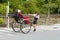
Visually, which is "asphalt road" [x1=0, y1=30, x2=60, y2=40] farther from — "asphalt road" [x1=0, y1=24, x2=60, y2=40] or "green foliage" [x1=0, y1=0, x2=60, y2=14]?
"green foliage" [x1=0, y1=0, x2=60, y2=14]

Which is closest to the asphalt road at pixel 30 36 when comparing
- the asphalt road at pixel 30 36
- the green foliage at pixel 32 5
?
the asphalt road at pixel 30 36

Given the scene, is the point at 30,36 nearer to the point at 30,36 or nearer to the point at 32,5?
the point at 30,36

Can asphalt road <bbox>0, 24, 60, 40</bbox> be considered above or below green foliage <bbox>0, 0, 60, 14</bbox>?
below

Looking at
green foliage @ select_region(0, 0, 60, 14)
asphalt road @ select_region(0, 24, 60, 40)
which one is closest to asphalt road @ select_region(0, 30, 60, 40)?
asphalt road @ select_region(0, 24, 60, 40)

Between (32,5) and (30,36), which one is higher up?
(32,5)

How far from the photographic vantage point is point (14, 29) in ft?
62.2

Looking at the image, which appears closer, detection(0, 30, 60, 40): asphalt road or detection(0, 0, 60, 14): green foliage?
detection(0, 30, 60, 40): asphalt road

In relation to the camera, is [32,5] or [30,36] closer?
[30,36]

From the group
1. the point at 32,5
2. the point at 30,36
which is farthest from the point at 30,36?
the point at 32,5

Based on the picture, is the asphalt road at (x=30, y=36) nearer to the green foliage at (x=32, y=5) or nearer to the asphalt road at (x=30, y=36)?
the asphalt road at (x=30, y=36)

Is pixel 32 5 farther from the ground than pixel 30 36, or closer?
farther from the ground

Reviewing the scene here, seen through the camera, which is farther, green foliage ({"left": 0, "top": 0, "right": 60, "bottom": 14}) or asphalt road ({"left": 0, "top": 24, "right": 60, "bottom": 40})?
green foliage ({"left": 0, "top": 0, "right": 60, "bottom": 14})

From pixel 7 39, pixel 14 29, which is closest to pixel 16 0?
pixel 14 29

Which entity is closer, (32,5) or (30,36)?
(30,36)
